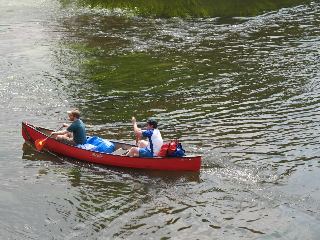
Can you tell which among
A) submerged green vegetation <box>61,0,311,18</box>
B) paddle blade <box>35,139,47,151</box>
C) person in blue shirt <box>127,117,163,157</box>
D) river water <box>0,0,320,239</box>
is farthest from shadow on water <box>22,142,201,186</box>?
submerged green vegetation <box>61,0,311,18</box>

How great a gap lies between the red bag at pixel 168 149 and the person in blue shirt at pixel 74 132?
10.2 ft

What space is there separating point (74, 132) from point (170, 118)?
4617 mm

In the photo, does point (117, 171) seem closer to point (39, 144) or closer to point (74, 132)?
point (74, 132)

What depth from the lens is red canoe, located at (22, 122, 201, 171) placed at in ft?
46.7

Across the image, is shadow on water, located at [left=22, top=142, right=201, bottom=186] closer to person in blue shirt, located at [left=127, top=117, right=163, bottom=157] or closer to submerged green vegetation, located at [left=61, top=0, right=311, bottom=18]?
person in blue shirt, located at [left=127, top=117, right=163, bottom=157]

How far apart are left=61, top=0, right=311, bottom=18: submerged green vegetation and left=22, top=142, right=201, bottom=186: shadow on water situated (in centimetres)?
2423

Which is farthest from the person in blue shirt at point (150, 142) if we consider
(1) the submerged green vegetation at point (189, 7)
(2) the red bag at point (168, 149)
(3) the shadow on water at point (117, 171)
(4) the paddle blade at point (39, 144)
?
(1) the submerged green vegetation at point (189, 7)

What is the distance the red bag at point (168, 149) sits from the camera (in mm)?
14289

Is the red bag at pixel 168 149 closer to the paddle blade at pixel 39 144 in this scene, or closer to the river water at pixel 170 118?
the river water at pixel 170 118

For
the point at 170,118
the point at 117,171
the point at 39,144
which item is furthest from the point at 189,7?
the point at 117,171

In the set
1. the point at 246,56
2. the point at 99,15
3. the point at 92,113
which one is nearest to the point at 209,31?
the point at 246,56

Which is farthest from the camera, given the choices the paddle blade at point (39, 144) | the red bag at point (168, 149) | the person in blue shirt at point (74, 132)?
the paddle blade at point (39, 144)

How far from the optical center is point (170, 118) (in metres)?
18.9

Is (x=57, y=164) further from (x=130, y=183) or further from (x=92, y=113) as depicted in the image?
(x=92, y=113)
